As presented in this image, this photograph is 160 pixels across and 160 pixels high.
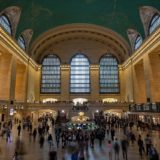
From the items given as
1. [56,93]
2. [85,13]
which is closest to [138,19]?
[85,13]

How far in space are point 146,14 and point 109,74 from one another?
16.7 m

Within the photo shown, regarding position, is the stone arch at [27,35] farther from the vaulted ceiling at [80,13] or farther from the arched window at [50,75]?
the arched window at [50,75]

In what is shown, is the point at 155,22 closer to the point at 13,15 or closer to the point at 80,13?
the point at 80,13

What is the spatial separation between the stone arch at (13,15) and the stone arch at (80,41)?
24.0ft

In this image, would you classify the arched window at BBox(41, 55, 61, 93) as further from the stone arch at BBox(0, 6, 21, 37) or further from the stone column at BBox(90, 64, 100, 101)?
the stone arch at BBox(0, 6, 21, 37)

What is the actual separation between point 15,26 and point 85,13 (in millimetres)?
10110

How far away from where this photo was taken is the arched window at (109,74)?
4000cm

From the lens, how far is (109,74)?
40438 millimetres

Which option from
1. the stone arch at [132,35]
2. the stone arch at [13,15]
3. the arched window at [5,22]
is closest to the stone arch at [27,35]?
the stone arch at [13,15]

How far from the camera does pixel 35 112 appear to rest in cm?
3369

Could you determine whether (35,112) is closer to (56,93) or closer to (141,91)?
(56,93)

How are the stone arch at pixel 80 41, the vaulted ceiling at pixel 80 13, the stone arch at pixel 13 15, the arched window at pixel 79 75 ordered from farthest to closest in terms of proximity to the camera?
the arched window at pixel 79 75, the stone arch at pixel 80 41, the vaulted ceiling at pixel 80 13, the stone arch at pixel 13 15

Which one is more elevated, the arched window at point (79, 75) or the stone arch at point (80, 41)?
the stone arch at point (80, 41)

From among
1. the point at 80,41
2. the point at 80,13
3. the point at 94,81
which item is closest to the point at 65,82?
the point at 94,81
